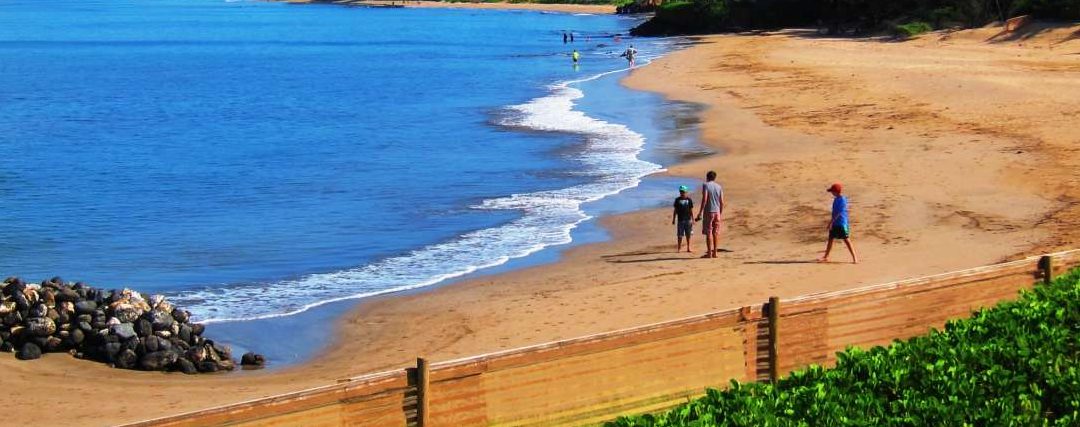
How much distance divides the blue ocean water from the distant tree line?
28.3 ft

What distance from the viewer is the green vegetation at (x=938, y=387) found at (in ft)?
27.5

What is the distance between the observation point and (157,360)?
15.1 meters

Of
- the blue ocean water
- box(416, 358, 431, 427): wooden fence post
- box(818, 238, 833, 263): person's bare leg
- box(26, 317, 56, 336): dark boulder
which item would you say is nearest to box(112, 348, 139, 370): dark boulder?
box(26, 317, 56, 336): dark boulder

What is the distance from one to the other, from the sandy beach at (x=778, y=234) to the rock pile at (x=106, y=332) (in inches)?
9.5

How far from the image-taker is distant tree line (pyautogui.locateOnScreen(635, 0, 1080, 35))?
191 ft

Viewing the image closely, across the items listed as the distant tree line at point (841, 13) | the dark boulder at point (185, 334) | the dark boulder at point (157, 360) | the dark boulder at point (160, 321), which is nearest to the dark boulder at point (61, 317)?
the dark boulder at point (160, 321)

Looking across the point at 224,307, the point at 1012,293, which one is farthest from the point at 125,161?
the point at 1012,293

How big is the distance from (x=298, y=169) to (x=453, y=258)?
12779 millimetres

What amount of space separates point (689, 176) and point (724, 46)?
41768mm

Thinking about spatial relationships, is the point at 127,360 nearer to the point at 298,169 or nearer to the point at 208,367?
the point at 208,367

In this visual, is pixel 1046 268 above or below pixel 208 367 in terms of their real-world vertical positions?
above

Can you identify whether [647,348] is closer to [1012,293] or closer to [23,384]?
[1012,293]

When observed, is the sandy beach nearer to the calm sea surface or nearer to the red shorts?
the red shorts

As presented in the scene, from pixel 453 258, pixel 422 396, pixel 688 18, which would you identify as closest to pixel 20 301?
pixel 453 258
